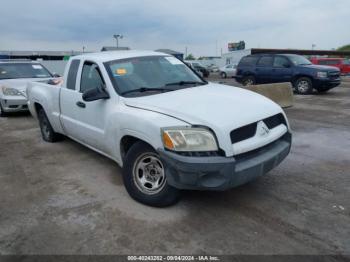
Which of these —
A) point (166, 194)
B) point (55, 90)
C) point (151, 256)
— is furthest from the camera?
point (55, 90)

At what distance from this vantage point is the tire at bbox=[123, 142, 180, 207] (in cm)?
355

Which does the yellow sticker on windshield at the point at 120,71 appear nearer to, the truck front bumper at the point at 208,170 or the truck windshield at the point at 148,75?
the truck windshield at the point at 148,75

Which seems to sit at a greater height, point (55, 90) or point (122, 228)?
point (55, 90)

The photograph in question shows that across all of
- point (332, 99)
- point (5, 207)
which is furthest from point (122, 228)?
point (332, 99)

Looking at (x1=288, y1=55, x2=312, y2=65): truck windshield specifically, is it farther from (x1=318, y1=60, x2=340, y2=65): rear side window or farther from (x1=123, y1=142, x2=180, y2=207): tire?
(x1=123, y1=142, x2=180, y2=207): tire

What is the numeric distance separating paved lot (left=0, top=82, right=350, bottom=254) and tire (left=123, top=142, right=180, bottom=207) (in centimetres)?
12

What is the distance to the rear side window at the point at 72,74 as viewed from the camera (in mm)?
5152

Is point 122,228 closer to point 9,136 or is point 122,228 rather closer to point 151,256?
point 151,256

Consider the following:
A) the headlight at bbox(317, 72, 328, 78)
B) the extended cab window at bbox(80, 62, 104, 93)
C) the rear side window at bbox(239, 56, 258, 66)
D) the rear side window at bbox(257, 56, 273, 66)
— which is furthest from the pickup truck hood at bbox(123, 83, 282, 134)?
the rear side window at bbox(239, 56, 258, 66)

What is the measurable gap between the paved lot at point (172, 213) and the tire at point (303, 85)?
9.16 metres

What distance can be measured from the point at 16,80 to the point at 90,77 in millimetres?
5946

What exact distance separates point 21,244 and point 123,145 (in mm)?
1520

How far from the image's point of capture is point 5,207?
382 cm

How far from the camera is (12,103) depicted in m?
9.43
